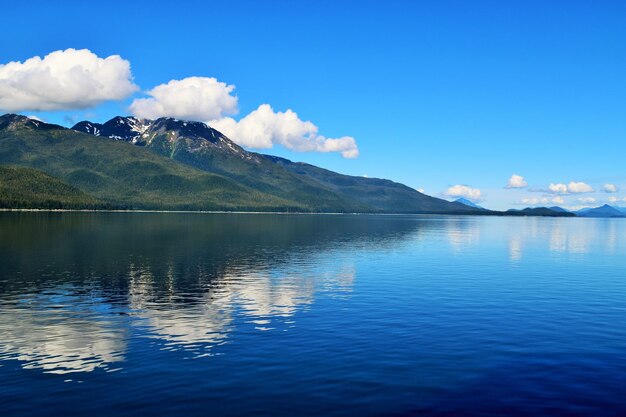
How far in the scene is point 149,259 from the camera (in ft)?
350

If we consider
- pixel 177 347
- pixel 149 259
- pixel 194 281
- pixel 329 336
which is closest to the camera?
pixel 177 347

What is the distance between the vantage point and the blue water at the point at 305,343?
30.5 metres

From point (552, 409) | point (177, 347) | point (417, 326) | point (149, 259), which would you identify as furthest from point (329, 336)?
point (149, 259)

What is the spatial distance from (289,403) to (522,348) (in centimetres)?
2298

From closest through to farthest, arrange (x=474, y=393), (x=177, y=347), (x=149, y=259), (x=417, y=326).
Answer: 1. (x=474, y=393)
2. (x=177, y=347)
3. (x=417, y=326)
4. (x=149, y=259)

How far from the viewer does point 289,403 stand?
98.4 ft

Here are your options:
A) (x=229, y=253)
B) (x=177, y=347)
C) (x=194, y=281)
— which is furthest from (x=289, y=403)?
(x=229, y=253)

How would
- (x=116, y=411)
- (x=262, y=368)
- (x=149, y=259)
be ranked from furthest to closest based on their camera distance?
(x=149, y=259)
(x=262, y=368)
(x=116, y=411)

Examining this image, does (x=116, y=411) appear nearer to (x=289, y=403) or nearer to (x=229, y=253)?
(x=289, y=403)

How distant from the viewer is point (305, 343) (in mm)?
43469

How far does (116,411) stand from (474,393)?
21276mm

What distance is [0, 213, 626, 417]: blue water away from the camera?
30547mm

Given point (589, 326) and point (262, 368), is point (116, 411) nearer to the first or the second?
point (262, 368)

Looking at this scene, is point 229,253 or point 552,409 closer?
point 552,409
